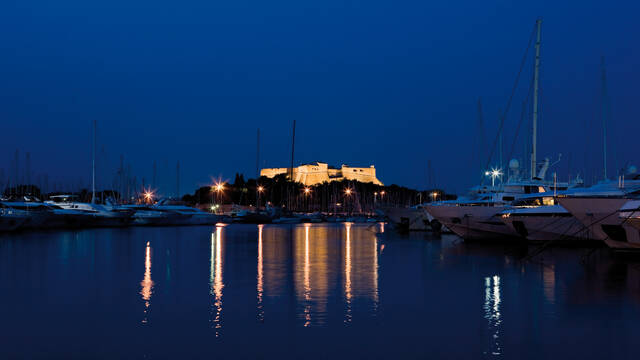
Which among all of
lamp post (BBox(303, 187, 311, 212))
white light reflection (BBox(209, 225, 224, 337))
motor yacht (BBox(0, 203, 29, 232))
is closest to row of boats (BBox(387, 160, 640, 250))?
white light reflection (BBox(209, 225, 224, 337))

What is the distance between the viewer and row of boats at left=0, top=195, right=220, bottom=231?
50.9 meters

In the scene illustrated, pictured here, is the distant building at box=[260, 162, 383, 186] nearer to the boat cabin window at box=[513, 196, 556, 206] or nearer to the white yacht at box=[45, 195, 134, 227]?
the white yacht at box=[45, 195, 134, 227]

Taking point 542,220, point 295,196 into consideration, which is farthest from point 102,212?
point 295,196

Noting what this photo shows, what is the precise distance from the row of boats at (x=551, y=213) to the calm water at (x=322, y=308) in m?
1.47

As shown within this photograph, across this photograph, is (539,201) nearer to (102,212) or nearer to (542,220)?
(542,220)

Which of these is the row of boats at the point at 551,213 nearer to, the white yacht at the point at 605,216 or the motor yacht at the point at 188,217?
the white yacht at the point at 605,216

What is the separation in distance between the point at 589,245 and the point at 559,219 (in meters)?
3.78

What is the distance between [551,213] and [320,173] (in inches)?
6235

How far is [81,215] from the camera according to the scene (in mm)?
60875

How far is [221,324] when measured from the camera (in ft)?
39.0

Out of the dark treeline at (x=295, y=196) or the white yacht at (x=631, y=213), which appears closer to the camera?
the white yacht at (x=631, y=213)

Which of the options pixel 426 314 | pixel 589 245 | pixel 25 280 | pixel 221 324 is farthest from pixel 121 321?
pixel 589 245

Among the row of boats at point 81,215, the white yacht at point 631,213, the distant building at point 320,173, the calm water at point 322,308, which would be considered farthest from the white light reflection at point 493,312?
the distant building at point 320,173

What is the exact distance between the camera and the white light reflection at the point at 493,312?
10000mm
